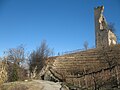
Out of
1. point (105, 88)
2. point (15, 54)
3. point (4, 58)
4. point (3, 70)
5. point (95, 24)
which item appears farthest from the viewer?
point (95, 24)

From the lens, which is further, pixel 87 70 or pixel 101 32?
pixel 101 32

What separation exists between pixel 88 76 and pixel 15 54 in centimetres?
2400

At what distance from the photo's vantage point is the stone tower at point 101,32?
4216cm

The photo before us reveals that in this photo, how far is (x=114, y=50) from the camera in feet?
83.0

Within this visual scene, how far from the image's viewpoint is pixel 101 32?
4391cm

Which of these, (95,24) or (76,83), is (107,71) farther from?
(95,24)

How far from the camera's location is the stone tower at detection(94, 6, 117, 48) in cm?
4216

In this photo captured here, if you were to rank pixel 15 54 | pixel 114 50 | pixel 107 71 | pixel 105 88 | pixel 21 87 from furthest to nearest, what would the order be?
1. pixel 15 54
2. pixel 114 50
3. pixel 107 71
4. pixel 105 88
5. pixel 21 87

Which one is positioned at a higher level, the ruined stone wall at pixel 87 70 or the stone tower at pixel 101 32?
the stone tower at pixel 101 32

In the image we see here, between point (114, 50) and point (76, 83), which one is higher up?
point (114, 50)

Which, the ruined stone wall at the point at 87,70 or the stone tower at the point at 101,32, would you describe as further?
the stone tower at the point at 101,32

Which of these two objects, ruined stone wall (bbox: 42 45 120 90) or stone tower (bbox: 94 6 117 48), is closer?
ruined stone wall (bbox: 42 45 120 90)

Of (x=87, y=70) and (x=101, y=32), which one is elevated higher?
(x=101, y=32)

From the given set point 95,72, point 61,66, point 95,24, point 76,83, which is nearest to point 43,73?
point 61,66
